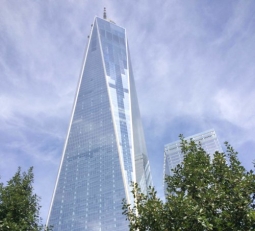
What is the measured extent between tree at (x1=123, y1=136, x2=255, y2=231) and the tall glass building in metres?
81.1

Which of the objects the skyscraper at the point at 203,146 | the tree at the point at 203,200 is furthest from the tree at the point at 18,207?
the skyscraper at the point at 203,146

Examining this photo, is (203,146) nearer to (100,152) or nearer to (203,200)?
(100,152)

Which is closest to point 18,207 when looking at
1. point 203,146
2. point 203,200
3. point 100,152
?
point 203,200

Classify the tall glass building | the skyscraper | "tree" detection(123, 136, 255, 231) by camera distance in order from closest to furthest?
"tree" detection(123, 136, 255, 231) < the tall glass building < the skyscraper

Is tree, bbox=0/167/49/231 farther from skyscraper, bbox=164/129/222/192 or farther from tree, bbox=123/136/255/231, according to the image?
skyscraper, bbox=164/129/222/192

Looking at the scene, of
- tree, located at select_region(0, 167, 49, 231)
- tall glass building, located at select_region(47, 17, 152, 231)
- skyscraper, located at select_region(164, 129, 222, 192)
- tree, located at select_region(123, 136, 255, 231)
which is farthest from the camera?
skyscraper, located at select_region(164, 129, 222, 192)

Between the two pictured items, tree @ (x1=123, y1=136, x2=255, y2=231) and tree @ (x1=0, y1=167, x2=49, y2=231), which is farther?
tree @ (x1=0, y1=167, x2=49, y2=231)

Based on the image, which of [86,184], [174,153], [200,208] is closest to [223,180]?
[200,208]

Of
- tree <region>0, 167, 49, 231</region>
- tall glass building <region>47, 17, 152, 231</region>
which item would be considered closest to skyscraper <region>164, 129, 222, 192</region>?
tall glass building <region>47, 17, 152, 231</region>

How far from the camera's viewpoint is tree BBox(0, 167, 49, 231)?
20.5 metres

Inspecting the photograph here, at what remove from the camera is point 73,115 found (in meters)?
156

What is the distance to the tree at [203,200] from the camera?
1511 cm

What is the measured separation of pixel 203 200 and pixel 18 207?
43.6 feet

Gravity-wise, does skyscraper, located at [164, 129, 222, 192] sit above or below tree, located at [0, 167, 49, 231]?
above
